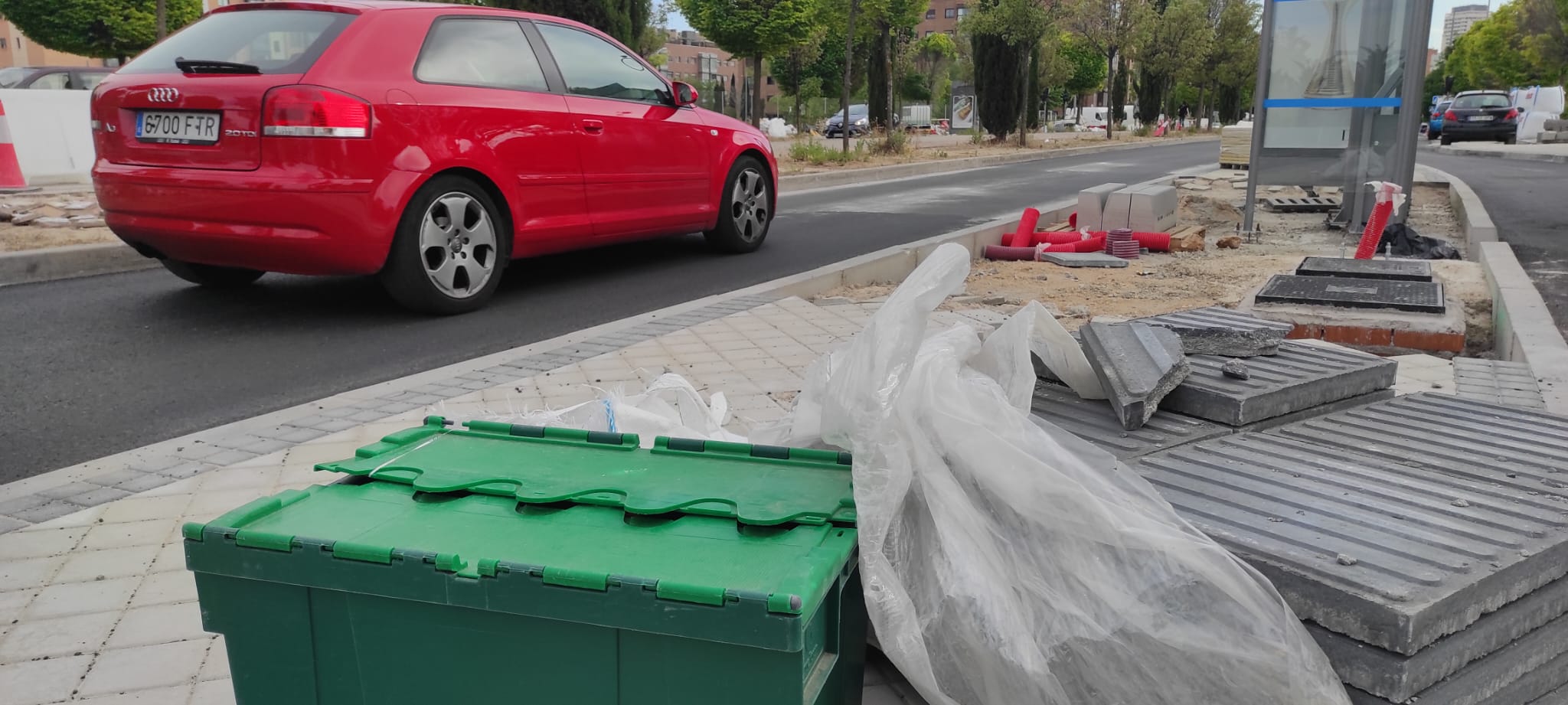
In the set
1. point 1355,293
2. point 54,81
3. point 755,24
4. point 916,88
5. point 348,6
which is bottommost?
point 1355,293

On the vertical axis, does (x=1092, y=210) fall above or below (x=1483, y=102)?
below

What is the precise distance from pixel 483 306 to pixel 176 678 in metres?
4.00

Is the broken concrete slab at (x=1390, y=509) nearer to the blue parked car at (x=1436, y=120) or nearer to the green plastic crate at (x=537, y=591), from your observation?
the green plastic crate at (x=537, y=591)

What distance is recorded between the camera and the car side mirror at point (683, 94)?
7.08m

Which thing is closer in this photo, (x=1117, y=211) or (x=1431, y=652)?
(x=1431, y=652)

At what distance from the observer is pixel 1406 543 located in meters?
1.68

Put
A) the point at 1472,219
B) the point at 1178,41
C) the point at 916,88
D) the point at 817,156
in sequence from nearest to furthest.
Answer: the point at 1472,219 → the point at 817,156 → the point at 1178,41 → the point at 916,88

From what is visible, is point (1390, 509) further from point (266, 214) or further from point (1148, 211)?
point (1148, 211)

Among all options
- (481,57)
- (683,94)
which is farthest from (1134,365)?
(683,94)

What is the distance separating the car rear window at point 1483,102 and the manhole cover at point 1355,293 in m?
34.6

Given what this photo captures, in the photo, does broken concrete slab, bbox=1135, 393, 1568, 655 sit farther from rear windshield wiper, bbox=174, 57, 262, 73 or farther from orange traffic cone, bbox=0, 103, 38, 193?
orange traffic cone, bbox=0, 103, 38, 193

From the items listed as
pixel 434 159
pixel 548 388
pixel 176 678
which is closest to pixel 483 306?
pixel 434 159

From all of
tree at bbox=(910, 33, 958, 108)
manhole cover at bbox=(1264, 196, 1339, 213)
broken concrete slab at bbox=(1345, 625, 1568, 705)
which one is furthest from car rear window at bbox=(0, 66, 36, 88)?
tree at bbox=(910, 33, 958, 108)

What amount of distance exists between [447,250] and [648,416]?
3368 mm
